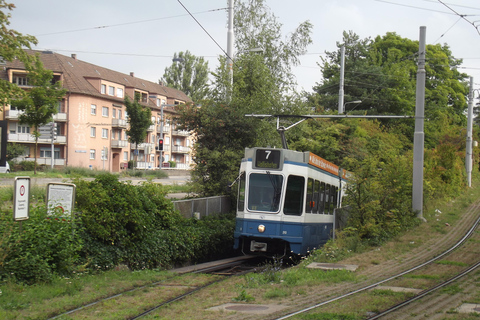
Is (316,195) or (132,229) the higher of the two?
(316,195)

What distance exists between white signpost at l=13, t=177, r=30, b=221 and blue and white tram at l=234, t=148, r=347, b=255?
7269mm

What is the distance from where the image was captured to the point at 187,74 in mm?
82875

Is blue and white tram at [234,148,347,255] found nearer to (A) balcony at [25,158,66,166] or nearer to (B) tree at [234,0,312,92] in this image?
(B) tree at [234,0,312,92]

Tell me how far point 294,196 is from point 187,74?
68.8 meters

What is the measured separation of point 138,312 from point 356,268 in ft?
20.9

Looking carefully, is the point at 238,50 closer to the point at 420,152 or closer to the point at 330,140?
the point at 330,140

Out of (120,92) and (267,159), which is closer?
(267,159)

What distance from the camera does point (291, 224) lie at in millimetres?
15969

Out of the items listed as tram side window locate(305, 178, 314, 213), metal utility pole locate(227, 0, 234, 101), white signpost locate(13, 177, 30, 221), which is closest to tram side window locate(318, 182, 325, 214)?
tram side window locate(305, 178, 314, 213)

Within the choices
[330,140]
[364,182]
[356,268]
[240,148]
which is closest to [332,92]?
[330,140]

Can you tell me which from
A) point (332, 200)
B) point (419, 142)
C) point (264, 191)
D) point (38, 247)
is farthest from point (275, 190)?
point (38, 247)

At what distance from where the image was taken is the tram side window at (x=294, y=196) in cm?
1608

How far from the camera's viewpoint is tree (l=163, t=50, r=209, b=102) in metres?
81.9

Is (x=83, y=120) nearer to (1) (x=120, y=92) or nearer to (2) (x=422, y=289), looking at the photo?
(1) (x=120, y=92)
